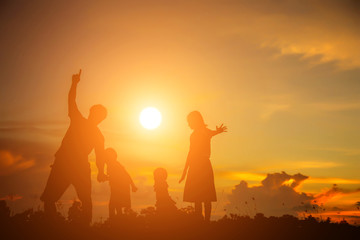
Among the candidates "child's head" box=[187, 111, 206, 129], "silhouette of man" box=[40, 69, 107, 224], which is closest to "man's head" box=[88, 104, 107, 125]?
"silhouette of man" box=[40, 69, 107, 224]

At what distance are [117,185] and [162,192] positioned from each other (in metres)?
1.82

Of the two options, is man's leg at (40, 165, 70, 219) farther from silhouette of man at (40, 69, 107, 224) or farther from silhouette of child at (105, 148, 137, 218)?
silhouette of child at (105, 148, 137, 218)

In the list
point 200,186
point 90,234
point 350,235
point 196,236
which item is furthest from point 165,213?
point 350,235

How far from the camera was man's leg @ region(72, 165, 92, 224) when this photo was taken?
9.03m

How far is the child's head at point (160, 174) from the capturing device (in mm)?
12836

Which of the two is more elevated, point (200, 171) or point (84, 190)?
point (200, 171)

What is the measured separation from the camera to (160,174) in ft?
42.4

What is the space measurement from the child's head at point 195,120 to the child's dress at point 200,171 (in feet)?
0.51

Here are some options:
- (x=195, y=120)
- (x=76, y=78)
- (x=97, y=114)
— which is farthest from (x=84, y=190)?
(x=195, y=120)

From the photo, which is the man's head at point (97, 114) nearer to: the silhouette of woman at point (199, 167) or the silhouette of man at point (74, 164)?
→ the silhouette of man at point (74, 164)

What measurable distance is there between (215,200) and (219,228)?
132 centimetres

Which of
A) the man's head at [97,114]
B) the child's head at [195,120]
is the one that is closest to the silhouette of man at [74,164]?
the man's head at [97,114]

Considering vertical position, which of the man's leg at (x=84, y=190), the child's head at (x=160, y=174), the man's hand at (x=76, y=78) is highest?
the man's hand at (x=76, y=78)

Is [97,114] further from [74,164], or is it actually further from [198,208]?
[198,208]
